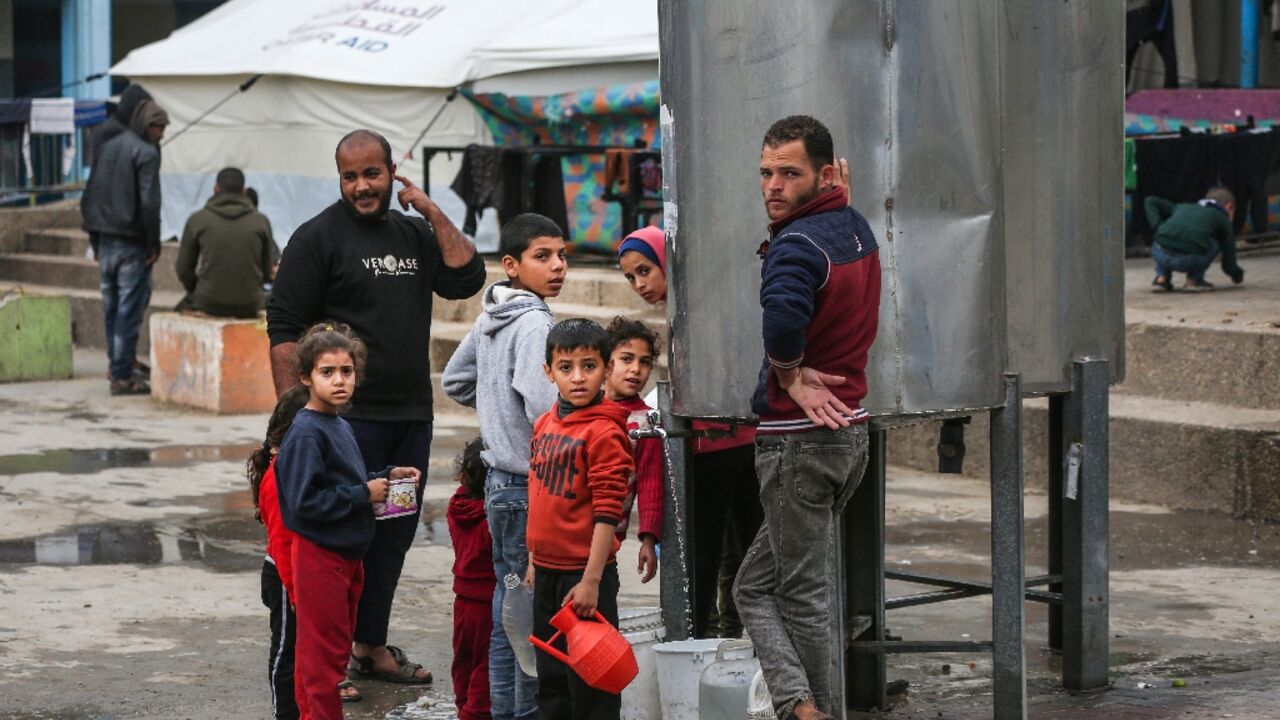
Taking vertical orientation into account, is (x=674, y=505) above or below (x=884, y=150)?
below

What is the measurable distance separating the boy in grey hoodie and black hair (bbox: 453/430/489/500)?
10 centimetres

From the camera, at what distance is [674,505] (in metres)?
5.97

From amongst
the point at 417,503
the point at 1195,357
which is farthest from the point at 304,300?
the point at 1195,357

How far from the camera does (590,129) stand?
1767 centimetres

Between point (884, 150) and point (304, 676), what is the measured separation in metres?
2.35

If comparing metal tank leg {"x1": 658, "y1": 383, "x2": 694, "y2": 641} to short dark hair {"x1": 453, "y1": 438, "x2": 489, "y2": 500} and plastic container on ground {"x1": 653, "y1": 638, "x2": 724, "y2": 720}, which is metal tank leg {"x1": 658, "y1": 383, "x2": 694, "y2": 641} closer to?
plastic container on ground {"x1": 653, "y1": 638, "x2": 724, "y2": 720}

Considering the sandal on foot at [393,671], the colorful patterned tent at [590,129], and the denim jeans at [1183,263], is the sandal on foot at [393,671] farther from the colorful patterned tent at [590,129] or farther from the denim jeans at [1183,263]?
the colorful patterned tent at [590,129]

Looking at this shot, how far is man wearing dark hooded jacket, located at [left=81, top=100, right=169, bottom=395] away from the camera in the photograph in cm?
1502

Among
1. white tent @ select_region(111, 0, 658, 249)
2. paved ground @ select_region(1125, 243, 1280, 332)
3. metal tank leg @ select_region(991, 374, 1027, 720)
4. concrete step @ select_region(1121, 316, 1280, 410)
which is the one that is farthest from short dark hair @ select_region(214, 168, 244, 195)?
metal tank leg @ select_region(991, 374, 1027, 720)

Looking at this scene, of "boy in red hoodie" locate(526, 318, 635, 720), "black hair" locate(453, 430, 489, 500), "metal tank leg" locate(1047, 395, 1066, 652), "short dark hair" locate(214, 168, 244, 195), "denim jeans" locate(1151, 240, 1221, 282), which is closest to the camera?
"boy in red hoodie" locate(526, 318, 635, 720)

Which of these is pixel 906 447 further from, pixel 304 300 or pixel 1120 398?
pixel 304 300

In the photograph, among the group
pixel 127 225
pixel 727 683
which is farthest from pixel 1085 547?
pixel 127 225

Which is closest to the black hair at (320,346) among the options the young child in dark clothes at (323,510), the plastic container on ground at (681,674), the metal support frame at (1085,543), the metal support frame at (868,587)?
the young child in dark clothes at (323,510)

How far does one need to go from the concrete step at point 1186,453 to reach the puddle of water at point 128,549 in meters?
3.52
